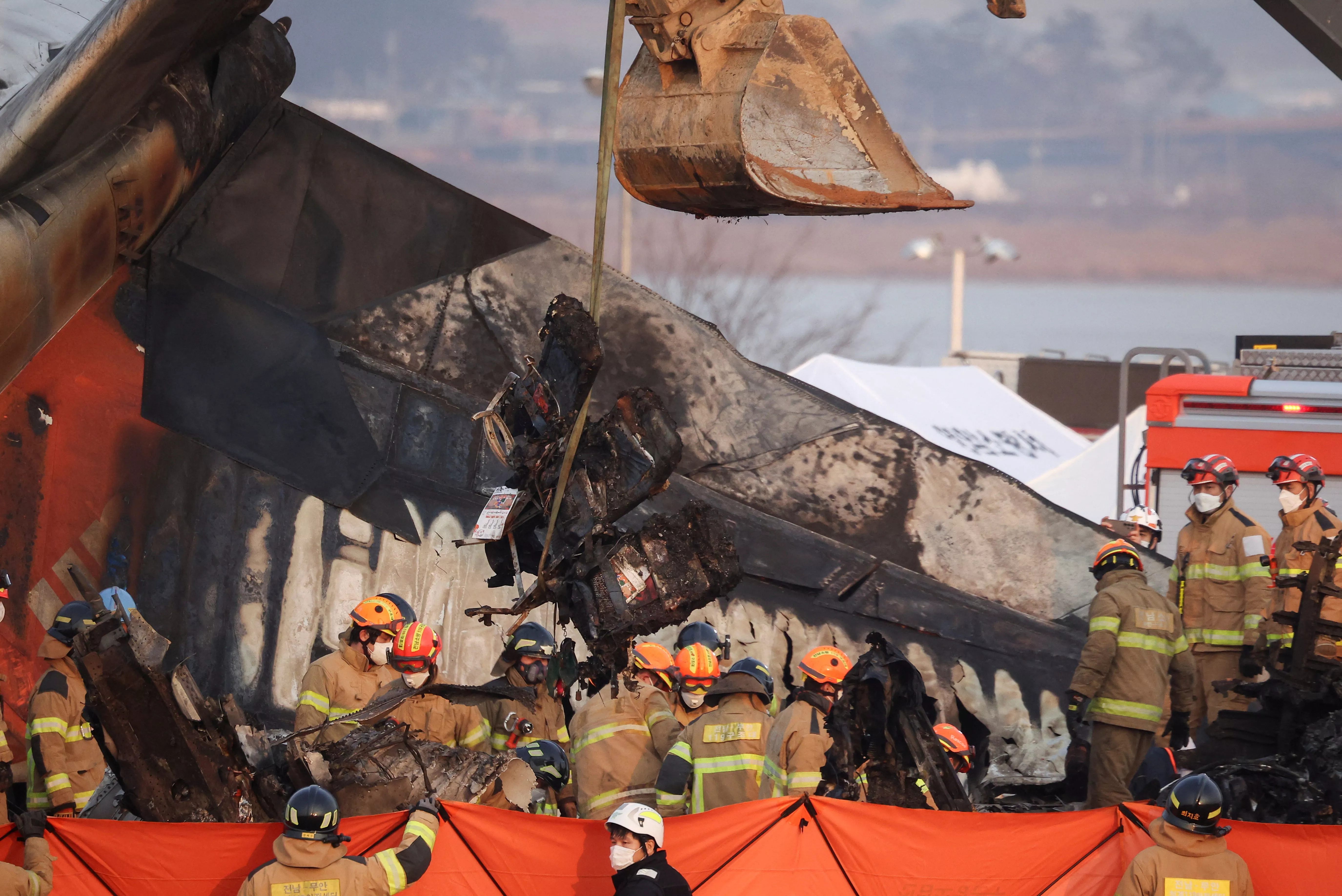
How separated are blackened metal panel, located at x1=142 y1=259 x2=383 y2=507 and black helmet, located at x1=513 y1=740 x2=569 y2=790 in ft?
9.63

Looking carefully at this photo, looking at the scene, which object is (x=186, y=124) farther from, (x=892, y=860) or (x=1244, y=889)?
(x=1244, y=889)

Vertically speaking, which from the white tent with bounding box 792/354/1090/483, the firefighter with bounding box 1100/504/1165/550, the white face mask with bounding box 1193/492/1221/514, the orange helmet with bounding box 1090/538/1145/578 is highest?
the white tent with bounding box 792/354/1090/483

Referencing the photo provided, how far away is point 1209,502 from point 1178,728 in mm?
1618

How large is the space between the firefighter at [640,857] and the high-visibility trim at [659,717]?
5.41ft

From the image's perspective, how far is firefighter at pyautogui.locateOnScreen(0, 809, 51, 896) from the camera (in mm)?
6203

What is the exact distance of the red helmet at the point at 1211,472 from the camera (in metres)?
10.3

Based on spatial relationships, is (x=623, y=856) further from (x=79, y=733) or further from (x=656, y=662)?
(x=79, y=733)

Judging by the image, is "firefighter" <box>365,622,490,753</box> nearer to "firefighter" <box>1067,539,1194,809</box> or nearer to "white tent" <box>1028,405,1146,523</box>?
"firefighter" <box>1067,539,1194,809</box>

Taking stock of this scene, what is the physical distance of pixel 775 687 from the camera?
1103 centimetres

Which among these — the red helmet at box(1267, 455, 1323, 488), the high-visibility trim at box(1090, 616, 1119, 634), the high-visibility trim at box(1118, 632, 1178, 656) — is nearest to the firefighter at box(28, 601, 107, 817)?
the high-visibility trim at box(1090, 616, 1119, 634)

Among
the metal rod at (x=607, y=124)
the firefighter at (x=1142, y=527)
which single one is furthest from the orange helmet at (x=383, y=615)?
the firefighter at (x=1142, y=527)

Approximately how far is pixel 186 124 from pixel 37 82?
1.32m

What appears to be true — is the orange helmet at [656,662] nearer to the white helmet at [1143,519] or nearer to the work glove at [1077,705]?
the work glove at [1077,705]

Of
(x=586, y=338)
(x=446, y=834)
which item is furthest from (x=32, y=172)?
(x=446, y=834)
